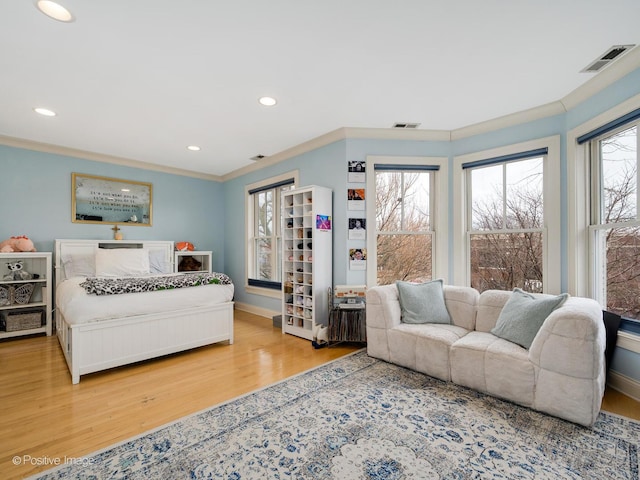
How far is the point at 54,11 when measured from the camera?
72.6 inches

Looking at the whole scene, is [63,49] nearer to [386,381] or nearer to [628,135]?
[386,381]

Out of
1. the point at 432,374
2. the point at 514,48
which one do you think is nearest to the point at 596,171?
the point at 514,48

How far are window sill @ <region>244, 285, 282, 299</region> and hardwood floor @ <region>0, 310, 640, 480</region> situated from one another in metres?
1.13

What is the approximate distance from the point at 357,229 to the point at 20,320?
14.0 ft

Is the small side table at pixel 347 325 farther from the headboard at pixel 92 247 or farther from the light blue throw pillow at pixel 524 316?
the headboard at pixel 92 247

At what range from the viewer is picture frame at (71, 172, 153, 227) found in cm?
450

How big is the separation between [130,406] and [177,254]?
323 cm

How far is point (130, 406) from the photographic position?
2264mm

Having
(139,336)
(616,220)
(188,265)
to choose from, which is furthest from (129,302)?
(616,220)

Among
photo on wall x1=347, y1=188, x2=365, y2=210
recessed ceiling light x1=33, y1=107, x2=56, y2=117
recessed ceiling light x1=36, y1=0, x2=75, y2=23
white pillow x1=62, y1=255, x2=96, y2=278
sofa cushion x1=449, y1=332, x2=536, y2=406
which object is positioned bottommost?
sofa cushion x1=449, y1=332, x2=536, y2=406

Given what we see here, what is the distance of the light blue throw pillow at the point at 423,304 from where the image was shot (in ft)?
10.1

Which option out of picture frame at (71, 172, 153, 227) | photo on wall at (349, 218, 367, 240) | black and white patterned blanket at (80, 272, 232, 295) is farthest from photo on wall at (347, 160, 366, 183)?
picture frame at (71, 172, 153, 227)

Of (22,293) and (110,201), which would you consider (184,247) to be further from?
(22,293)

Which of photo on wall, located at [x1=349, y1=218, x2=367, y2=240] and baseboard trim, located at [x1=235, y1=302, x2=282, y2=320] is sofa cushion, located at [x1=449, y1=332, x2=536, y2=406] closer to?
photo on wall, located at [x1=349, y1=218, x2=367, y2=240]
